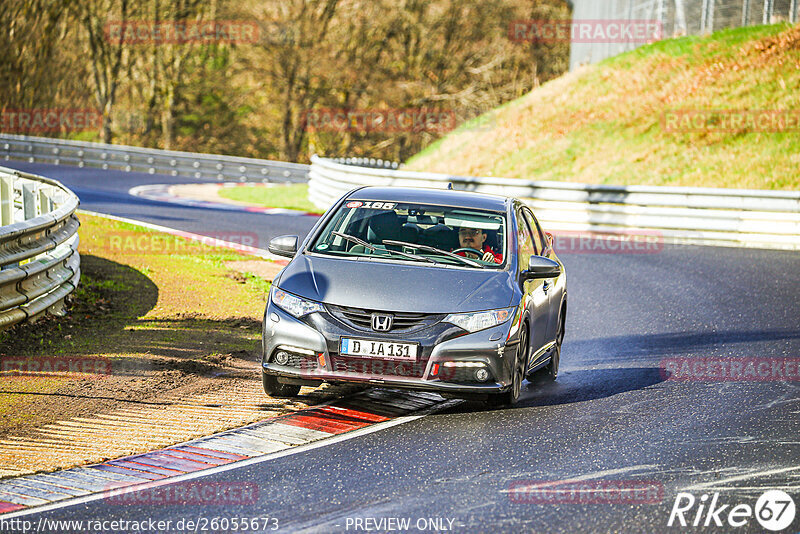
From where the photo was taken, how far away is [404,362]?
750 cm

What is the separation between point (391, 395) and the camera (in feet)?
28.1

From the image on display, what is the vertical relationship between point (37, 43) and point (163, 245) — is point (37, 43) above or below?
above

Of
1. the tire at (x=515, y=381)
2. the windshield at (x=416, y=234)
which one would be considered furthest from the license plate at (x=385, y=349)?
the windshield at (x=416, y=234)

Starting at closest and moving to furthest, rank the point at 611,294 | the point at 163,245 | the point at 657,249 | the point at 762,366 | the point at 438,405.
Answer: the point at 438,405 < the point at 762,366 < the point at 611,294 < the point at 163,245 < the point at 657,249

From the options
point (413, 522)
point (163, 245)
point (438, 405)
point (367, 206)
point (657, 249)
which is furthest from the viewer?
point (657, 249)

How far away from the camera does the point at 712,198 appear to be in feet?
73.9

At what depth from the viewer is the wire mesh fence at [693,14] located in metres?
35.1

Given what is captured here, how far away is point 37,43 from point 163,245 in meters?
36.6

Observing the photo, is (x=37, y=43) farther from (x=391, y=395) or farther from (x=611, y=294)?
(x=391, y=395)

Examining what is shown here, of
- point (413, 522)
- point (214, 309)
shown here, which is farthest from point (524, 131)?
point (413, 522)

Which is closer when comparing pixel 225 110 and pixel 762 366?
pixel 762 366

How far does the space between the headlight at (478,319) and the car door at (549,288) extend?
141 cm

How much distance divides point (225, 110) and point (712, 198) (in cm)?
4376

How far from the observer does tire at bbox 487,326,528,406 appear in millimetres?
7977
